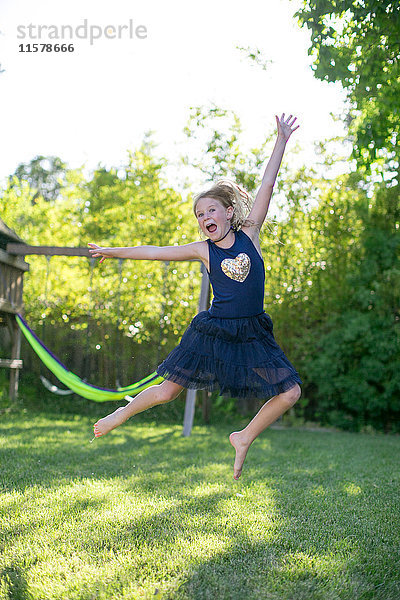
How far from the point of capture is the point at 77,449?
3.96m

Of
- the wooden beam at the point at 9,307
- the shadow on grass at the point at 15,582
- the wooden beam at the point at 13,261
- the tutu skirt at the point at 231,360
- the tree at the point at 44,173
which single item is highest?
the tree at the point at 44,173

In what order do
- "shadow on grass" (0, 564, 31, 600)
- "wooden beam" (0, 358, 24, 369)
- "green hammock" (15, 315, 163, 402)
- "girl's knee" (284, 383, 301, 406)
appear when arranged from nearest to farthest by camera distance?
1. "shadow on grass" (0, 564, 31, 600)
2. "girl's knee" (284, 383, 301, 406)
3. "green hammock" (15, 315, 163, 402)
4. "wooden beam" (0, 358, 24, 369)

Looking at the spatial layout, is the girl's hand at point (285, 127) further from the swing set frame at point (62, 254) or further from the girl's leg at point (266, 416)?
the swing set frame at point (62, 254)

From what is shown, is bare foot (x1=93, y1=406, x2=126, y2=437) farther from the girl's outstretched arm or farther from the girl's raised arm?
the girl's outstretched arm

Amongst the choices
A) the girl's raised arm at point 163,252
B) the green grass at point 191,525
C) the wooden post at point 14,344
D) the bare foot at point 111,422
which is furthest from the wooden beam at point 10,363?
the girl's raised arm at point 163,252

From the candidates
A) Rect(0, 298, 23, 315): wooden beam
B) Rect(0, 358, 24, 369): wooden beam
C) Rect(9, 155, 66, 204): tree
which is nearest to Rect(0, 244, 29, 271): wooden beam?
Rect(0, 298, 23, 315): wooden beam

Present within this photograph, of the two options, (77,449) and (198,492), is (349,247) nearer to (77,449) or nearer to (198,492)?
(77,449)

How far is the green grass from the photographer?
1.61 m

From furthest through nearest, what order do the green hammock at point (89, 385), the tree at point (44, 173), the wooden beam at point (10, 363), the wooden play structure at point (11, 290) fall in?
the tree at point (44, 173), the wooden beam at point (10, 363), the wooden play structure at point (11, 290), the green hammock at point (89, 385)

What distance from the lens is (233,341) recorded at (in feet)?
7.46

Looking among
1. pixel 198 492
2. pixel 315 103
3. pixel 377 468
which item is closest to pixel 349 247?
pixel 315 103

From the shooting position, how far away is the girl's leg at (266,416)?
2164 millimetres

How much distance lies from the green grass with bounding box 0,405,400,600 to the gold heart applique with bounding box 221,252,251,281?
38.0 inches

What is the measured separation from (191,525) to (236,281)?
952 mm
